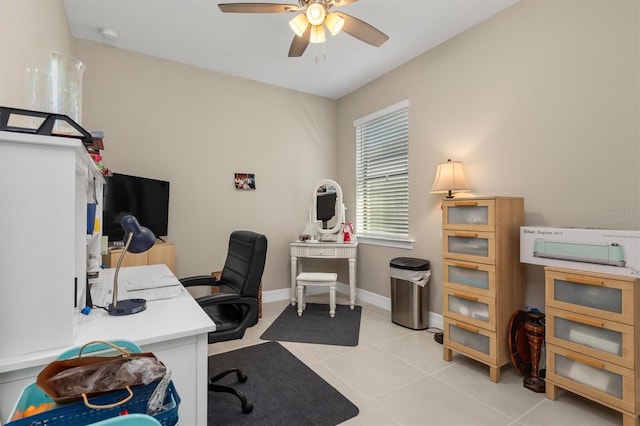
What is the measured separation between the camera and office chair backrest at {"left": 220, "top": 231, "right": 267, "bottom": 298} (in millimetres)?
1934

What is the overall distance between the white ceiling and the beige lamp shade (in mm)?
1242

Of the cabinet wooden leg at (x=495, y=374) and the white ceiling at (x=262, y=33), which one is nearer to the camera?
the cabinet wooden leg at (x=495, y=374)

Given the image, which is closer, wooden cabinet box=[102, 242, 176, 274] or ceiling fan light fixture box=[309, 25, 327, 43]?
ceiling fan light fixture box=[309, 25, 327, 43]

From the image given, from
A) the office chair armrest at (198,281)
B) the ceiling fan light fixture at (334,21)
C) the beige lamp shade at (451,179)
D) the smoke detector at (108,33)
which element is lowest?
the office chair armrest at (198,281)

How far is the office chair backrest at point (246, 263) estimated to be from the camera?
1.93 metres

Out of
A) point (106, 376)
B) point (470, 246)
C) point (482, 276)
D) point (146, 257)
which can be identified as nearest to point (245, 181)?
point (146, 257)

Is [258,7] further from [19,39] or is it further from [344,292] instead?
[344,292]

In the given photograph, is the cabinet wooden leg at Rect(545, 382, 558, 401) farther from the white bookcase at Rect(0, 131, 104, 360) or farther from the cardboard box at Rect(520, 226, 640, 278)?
the white bookcase at Rect(0, 131, 104, 360)

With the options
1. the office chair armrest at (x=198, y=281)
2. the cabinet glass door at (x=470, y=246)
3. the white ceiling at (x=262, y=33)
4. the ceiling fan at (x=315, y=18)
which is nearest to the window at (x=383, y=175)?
the white ceiling at (x=262, y=33)

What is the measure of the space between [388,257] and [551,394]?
1.98m

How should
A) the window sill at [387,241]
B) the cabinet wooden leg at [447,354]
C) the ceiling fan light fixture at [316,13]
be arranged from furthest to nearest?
the window sill at [387,241], the cabinet wooden leg at [447,354], the ceiling fan light fixture at [316,13]

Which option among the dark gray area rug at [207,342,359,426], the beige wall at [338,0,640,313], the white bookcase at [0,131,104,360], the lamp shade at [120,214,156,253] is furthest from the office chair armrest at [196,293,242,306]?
the beige wall at [338,0,640,313]

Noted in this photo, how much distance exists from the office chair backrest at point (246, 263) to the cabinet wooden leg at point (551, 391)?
1914 mm

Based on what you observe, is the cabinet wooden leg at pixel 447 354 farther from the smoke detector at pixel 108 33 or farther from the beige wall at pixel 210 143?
the smoke detector at pixel 108 33
